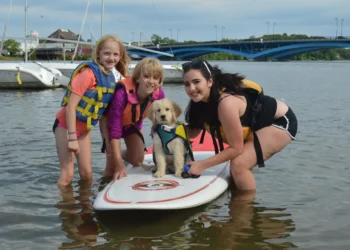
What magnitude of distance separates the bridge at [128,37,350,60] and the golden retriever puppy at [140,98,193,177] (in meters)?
55.4

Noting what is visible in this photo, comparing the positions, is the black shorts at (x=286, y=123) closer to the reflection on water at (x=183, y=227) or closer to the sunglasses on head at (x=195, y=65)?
the reflection on water at (x=183, y=227)

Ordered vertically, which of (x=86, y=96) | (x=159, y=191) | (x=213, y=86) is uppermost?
(x=213, y=86)

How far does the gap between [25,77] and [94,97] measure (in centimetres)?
2007

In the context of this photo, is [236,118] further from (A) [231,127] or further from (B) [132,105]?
(B) [132,105]

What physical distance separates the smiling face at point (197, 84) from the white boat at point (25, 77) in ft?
66.8

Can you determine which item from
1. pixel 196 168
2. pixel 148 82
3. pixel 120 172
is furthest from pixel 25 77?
pixel 196 168

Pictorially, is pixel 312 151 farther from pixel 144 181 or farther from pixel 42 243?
pixel 42 243

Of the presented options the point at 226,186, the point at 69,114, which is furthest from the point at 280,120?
the point at 69,114

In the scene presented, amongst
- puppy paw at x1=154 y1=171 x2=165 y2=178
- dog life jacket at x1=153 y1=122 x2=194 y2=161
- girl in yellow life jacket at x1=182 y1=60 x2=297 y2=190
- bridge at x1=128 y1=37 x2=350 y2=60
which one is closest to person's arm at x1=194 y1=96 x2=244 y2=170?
girl in yellow life jacket at x1=182 y1=60 x2=297 y2=190

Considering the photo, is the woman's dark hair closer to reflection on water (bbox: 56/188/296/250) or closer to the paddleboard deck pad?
the paddleboard deck pad

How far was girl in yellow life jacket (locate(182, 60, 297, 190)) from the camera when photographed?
15.9ft

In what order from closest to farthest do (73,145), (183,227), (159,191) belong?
(183,227) < (159,191) < (73,145)

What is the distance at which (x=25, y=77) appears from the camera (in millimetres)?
23984

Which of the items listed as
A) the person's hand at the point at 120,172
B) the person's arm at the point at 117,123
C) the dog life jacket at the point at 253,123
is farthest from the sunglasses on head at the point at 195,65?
the person's hand at the point at 120,172
